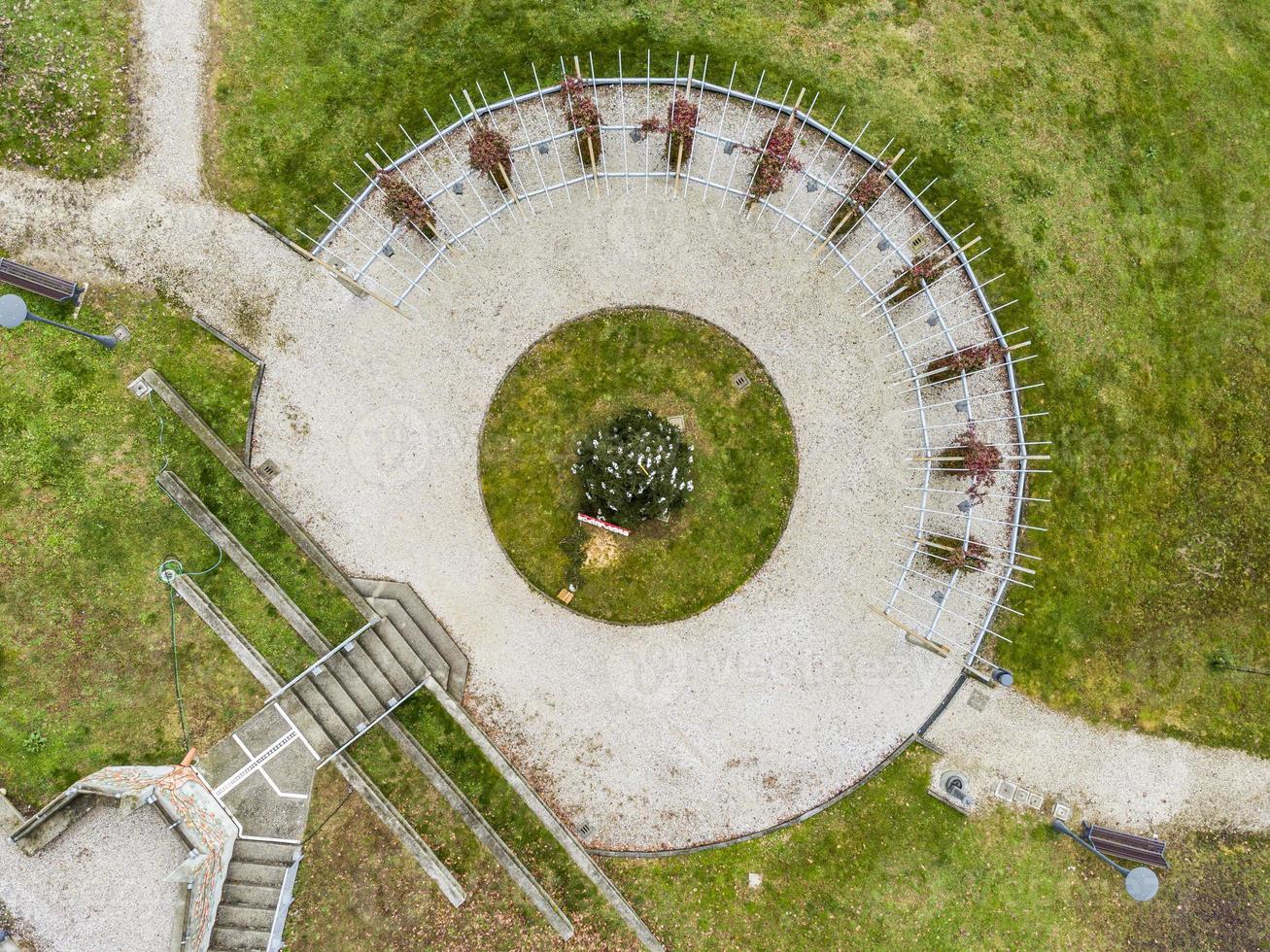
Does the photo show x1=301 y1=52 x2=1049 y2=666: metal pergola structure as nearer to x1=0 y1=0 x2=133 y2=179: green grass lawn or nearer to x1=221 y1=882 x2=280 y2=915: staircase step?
x1=0 y1=0 x2=133 y2=179: green grass lawn

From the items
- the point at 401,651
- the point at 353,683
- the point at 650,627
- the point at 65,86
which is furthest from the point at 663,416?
the point at 65,86

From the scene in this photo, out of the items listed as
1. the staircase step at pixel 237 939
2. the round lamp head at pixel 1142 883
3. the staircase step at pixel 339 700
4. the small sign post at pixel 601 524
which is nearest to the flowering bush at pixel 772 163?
the small sign post at pixel 601 524

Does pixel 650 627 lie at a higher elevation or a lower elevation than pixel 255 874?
lower

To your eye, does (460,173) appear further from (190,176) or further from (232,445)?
(232,445)

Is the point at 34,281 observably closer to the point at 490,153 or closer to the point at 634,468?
the point at 490,153

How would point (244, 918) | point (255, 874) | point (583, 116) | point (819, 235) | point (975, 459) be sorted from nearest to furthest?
point (244, 918)
point (255, 874)
point (975, 459)
point (583, 116)
point (819, 235)

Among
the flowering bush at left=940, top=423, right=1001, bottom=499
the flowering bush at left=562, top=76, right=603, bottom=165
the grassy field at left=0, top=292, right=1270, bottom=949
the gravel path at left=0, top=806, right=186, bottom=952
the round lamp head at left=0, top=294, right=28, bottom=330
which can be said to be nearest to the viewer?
the round lamp head at left=0, top=294, right=28, bottom=330

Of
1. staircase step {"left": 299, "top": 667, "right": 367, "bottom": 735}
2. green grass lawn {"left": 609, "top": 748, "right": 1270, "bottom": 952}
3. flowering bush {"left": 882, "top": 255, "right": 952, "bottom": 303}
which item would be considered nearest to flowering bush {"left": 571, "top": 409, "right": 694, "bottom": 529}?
flowering bush {"left": 882, "top": 255, "right": 952, "bottom": 303}

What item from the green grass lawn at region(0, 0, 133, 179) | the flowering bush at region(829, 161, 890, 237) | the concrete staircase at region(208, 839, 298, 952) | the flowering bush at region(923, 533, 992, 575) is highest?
the green grass lawn at region(0, 0, 133, 179)
